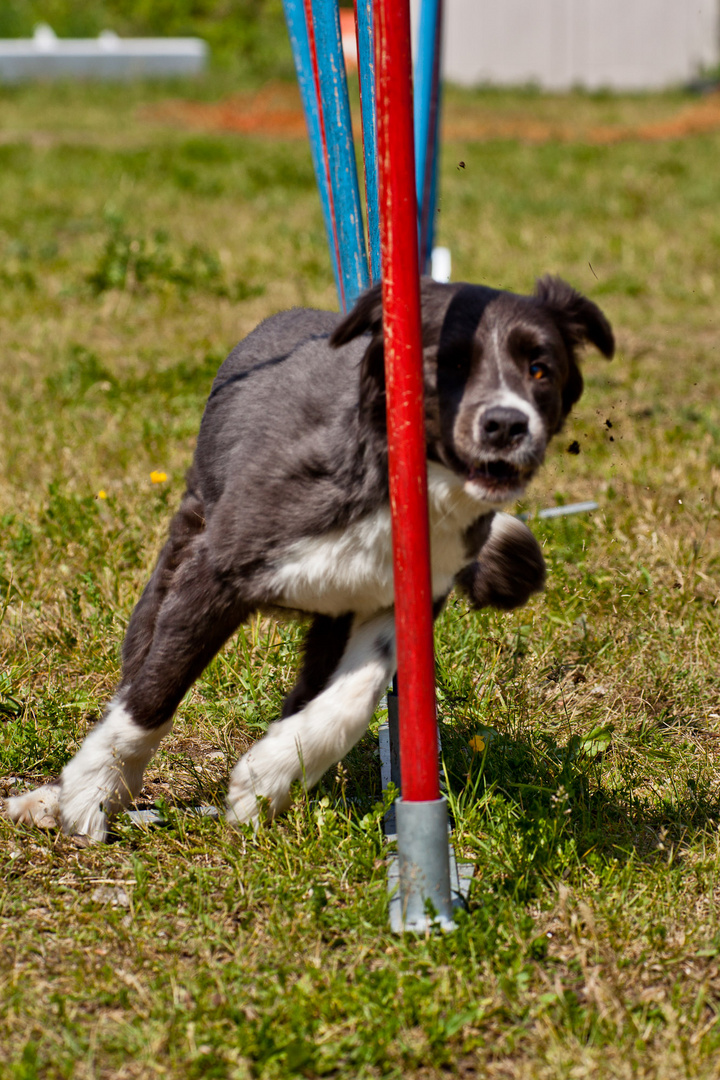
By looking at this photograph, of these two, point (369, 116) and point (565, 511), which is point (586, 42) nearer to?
point (565, 511)

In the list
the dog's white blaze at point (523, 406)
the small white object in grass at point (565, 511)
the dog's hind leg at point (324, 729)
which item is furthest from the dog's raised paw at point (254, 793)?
the small white object in grass at point (565, 511)

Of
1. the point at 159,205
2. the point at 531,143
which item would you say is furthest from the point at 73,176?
the point at 531,143

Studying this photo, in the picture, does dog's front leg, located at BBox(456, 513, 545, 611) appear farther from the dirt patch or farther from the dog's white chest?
A: the dirt patch

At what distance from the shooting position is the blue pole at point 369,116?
2.99m

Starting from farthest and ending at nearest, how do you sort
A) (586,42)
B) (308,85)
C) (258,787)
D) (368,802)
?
(586,42) < (308,85) < (368,802) < (258,787)

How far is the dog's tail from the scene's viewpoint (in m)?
2.97

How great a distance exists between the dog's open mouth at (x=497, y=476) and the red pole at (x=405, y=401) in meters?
0.19

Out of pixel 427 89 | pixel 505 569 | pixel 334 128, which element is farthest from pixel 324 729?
pixel 427 89

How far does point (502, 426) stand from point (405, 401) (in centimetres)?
21

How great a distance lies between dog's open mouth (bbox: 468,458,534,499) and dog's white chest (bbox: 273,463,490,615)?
91mm

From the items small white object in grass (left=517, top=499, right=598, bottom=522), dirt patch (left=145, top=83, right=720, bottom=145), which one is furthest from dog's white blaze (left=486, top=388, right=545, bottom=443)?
dirt patch (left=145, top=83, right=720, bottom=145)

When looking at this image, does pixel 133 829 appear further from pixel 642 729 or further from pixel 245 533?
pixel 642 729

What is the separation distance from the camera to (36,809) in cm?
285

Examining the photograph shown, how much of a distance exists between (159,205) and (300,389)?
8.22m
